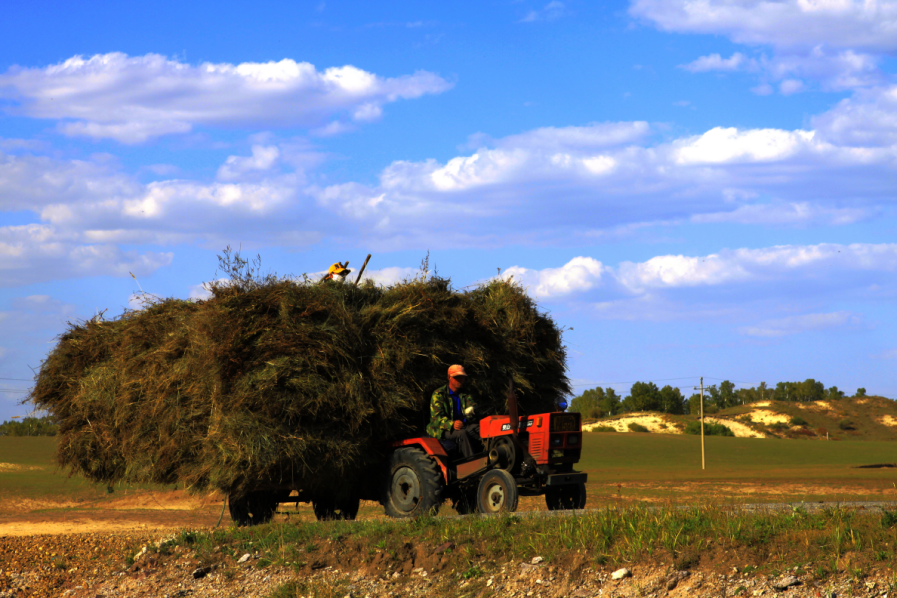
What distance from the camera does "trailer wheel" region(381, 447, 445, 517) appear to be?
1032 centimetres

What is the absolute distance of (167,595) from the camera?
29.0 feet

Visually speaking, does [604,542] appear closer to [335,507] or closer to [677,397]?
[335,507]

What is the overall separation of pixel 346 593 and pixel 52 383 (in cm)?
759

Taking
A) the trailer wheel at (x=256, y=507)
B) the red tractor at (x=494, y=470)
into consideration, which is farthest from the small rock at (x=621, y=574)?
the trailer wheel at (x=256, y=507)

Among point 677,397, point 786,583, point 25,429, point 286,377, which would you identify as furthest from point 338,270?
point 677,397

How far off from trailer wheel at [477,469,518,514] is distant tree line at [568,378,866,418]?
84.6m

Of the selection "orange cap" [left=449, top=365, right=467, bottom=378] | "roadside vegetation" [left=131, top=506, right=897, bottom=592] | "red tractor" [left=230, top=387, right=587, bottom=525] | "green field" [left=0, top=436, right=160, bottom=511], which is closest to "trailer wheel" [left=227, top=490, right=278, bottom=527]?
"red tractor" [left=230, top=387, right=587, bottom=525]

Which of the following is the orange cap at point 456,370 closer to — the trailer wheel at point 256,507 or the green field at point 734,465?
the trailer wheel at point 256,507

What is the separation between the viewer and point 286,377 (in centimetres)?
995

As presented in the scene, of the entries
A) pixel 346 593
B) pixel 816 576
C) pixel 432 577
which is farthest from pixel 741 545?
pixel 346 593

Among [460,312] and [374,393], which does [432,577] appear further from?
[460,312]

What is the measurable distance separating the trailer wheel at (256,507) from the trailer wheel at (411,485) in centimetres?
190

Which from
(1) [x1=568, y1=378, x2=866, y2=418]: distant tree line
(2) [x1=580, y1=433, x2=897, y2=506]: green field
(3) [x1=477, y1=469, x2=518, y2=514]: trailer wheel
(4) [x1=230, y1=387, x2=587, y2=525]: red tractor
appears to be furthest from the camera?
(1) [x1=568, y1=378, x2=866, y2=418]: distant tree line

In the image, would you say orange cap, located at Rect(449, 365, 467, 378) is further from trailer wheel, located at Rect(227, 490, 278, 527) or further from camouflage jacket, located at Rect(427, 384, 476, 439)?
trailer wheel, located at Rect(227, 490, 278, 527)
